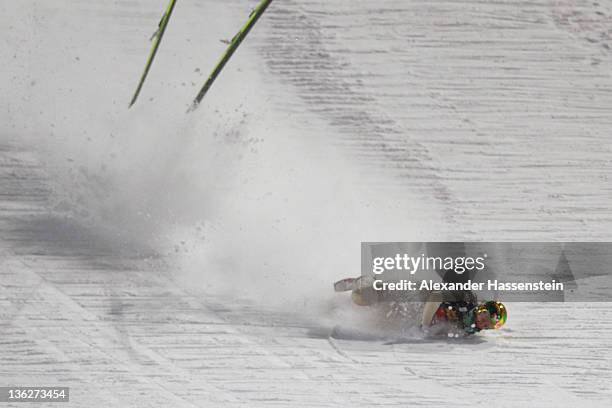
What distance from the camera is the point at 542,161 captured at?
4844 mm

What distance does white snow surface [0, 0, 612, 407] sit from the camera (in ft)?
11.9

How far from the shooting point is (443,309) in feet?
12.3

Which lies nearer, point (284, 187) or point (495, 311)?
point (495, 311)

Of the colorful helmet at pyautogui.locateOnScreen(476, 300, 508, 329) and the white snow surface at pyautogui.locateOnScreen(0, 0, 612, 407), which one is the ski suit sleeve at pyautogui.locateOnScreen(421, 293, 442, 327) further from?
the colorful helmet at pyautogui.locateOnScreen(476, 300, 508, 329)

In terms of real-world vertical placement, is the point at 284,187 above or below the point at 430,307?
above

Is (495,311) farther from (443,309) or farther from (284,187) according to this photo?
Result: (284,187)

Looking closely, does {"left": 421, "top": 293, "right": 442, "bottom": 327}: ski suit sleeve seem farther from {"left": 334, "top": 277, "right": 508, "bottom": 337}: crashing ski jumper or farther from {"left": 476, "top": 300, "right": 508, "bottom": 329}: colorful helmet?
{"left": 476, "top": 300, "right": 508, "bottom": 329}: colorful helmet

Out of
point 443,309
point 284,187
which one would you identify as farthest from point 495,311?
point 284,187

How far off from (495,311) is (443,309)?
23 centimetres

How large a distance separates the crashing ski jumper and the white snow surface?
3.7 inches

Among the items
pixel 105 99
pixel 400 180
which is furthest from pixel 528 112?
pixel 105 99

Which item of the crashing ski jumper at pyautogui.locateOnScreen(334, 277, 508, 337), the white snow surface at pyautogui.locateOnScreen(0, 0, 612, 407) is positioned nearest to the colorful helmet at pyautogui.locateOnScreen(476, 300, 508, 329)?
the crashing ski jumper at pyautogui.locateOnScreen(334, 277, 508, 337)

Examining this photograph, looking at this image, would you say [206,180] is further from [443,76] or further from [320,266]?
[443,76]

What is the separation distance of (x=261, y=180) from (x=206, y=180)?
30cm
